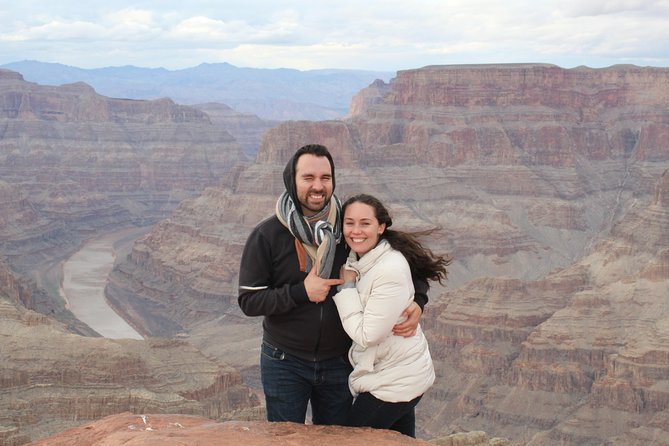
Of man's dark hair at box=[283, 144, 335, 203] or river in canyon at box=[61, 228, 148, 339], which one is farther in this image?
river in canyon at box=[61, 228, 148, 339]

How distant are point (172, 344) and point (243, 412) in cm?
1385

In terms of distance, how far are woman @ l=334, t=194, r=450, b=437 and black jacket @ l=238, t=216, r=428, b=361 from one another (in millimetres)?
318

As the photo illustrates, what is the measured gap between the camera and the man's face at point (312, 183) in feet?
32.9

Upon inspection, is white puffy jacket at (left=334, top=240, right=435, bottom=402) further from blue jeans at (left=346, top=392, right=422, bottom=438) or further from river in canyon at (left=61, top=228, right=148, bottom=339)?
river in canyon at (left=61, top=228, right=148, bottom=339)

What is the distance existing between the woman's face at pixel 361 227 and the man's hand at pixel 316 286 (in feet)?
1.65

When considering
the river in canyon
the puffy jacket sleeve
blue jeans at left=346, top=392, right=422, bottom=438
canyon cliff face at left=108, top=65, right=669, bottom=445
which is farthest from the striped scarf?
the river in canyon

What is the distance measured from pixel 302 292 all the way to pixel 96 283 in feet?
280

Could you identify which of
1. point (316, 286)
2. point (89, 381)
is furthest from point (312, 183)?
point (89, 381)

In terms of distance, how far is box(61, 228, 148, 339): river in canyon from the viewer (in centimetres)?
7350

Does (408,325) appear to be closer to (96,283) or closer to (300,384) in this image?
(300,384)

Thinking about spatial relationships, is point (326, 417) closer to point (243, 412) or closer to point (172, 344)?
point (243, 412)

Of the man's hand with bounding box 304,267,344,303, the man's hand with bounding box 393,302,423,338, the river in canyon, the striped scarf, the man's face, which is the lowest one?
the river in canyon

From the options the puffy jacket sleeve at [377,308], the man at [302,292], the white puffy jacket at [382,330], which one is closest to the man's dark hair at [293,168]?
the man at [302,292]

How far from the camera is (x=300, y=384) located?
10453mm
